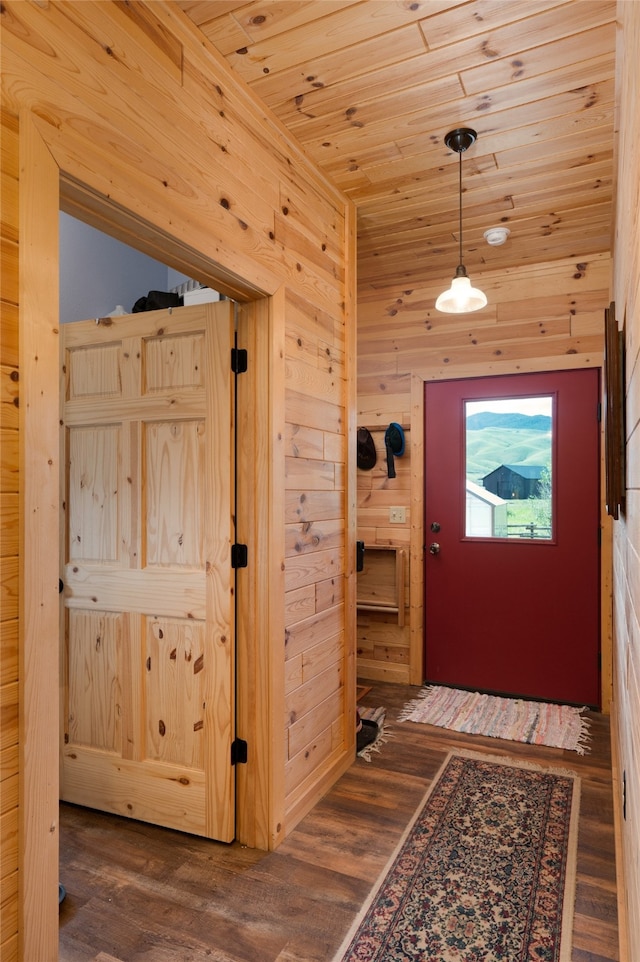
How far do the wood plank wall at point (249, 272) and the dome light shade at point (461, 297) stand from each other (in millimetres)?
476

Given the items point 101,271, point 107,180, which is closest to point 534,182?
point 107,180

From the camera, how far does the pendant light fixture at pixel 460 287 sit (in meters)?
2.32

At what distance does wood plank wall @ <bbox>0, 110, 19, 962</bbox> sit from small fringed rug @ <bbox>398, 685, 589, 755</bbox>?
2500mm

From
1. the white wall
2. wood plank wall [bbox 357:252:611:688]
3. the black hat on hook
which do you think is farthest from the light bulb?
the white wall

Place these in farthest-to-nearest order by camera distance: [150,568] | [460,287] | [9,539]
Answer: [460,287], [150,568], [9,539]

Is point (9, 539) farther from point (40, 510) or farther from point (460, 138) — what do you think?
point (460, 138)

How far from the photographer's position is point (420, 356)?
4008 millimetres

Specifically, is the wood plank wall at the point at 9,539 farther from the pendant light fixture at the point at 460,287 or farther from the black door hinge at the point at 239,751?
the pendant light fixture at the point at 460,287

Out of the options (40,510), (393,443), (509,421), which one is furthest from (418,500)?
(40,510)

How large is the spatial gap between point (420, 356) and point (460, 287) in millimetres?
1431

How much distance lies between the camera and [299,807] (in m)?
2.34

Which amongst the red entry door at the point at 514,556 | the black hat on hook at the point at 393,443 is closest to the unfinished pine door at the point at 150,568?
the black hat on hook at the point at 393,443

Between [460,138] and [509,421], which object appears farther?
[509,421]

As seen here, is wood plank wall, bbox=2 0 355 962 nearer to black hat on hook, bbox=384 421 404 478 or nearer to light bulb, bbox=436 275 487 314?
light bulb, bbox=436 275 487 314
